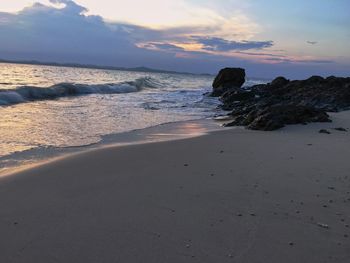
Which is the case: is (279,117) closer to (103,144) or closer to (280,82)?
(103,144)

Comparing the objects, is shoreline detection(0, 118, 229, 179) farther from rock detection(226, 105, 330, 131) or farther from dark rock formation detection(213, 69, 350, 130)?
dark rock formation detection(213, 69, 350, 130)

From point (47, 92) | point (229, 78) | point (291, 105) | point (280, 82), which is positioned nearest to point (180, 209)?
point (291, 105)

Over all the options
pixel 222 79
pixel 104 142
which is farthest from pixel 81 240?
pixel 222 79

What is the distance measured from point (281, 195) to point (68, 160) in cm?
364

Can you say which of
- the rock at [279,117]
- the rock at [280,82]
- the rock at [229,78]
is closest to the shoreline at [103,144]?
the rock at [279,117]

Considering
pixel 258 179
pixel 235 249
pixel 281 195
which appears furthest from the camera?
pixel 258 179

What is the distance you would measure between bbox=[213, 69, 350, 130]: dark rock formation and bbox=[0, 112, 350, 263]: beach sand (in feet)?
13.9

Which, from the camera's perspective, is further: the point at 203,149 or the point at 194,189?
the point at 203,149

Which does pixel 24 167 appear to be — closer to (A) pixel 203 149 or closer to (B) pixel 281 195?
(A) pixel 203 149

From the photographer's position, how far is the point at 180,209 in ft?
14.3

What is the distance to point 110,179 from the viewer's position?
5.64 meters

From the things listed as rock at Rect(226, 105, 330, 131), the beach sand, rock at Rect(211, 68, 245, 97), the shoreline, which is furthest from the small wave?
the beach sand

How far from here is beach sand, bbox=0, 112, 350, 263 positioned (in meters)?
3.41

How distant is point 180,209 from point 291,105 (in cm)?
907
